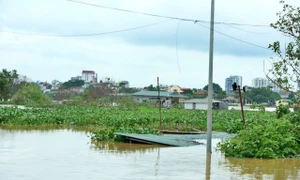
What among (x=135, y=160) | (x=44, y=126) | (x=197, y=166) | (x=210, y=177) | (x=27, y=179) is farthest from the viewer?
(x=44, y=126)

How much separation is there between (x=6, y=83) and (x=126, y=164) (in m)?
67.6

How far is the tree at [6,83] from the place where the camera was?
7906 cm

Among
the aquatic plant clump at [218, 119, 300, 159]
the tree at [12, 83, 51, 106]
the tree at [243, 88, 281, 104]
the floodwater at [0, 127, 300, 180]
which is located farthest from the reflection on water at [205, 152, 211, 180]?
the tree at [243, 88, 281, 104]

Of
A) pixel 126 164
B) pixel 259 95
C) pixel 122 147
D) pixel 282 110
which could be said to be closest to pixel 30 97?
pixel 259 95

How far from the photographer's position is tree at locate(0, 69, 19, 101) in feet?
259

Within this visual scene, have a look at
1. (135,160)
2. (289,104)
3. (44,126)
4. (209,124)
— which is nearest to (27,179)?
(135,160)

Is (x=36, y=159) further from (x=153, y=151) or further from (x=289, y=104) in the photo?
(x=289, y=104)

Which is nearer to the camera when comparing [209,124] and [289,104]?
[209,124]

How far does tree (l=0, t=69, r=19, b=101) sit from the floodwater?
197 ft

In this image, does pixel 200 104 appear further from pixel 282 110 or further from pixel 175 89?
pixel 282 110

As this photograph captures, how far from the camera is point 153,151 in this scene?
1964 centimetres

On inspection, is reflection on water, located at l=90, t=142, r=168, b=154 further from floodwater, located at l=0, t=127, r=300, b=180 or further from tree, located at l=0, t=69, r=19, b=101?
tree, located at l=0, t=69, r=19, b=101

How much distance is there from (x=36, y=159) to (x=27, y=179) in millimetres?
4109

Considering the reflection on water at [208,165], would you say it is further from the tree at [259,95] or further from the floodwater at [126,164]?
the tree at [259,95]
